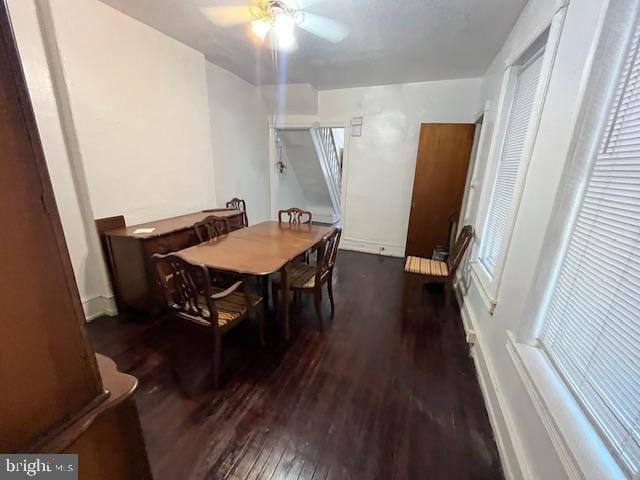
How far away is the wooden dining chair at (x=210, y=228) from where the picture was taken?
251cm

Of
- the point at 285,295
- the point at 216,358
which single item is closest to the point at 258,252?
the point at 285,295

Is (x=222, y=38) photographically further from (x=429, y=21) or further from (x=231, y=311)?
(x=231, y=311)

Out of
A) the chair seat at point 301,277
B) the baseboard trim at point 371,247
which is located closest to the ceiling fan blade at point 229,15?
the chair seat at point 301,277

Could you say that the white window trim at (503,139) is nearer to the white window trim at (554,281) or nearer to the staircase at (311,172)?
the white window trim at (554,281)

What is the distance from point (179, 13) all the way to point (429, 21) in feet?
6.80

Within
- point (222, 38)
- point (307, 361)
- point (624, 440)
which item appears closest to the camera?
point (624, 440)

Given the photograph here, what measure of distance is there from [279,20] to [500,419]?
283cm

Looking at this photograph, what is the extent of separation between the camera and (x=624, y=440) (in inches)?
31.3

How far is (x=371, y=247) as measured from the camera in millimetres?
4430

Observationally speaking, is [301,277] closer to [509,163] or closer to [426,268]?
[426,268]

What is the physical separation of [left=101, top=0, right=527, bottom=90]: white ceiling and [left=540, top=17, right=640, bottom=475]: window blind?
1541 mm

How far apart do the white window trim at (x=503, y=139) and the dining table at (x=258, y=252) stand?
1.40m

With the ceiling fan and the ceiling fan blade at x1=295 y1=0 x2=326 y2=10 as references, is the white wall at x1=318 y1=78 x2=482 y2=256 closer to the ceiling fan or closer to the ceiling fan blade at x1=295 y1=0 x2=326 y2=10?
the ceiling fan

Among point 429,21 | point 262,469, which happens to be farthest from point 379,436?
point 429,21
